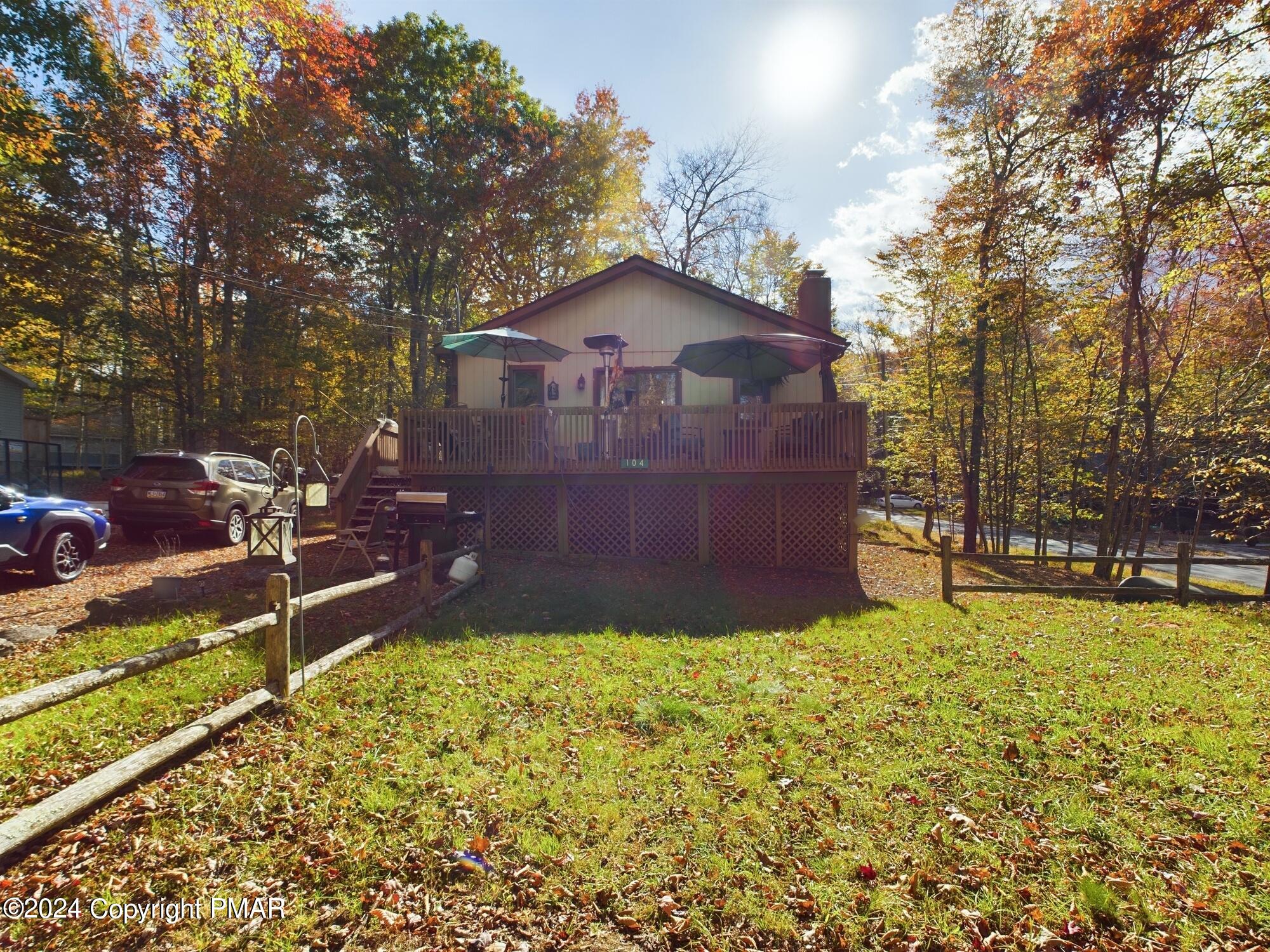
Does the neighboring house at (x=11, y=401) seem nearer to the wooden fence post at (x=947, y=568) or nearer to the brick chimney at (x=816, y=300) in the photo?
the brick chimney at (x=816, y=300)

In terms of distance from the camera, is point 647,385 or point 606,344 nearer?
point 606,344

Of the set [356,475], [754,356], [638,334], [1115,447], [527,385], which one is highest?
[638,334]

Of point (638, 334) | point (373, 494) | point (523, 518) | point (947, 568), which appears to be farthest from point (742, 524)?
point (373, 494)

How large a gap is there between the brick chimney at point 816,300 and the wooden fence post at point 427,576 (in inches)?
437

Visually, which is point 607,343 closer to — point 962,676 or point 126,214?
point 962,676

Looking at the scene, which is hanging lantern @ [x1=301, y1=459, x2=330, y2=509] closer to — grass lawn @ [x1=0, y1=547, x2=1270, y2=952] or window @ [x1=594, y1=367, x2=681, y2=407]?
window @ [x1=594, y1=367, x2=681, y2=407]

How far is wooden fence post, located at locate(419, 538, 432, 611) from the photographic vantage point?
7238 mm

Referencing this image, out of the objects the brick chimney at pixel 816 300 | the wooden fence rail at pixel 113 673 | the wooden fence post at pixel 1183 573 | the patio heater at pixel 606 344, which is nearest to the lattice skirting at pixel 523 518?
the patio heater at pixel 606 344

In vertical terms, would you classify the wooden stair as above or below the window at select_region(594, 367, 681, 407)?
below

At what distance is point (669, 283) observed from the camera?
13.8m

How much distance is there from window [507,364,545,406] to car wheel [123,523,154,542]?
305 inches

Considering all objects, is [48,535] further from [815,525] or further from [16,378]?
[16,378]

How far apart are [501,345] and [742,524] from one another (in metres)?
6.13

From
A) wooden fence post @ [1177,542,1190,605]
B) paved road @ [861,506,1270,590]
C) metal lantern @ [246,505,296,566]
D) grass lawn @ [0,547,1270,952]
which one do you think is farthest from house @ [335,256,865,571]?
paved road @ [861,506,1270,590]
